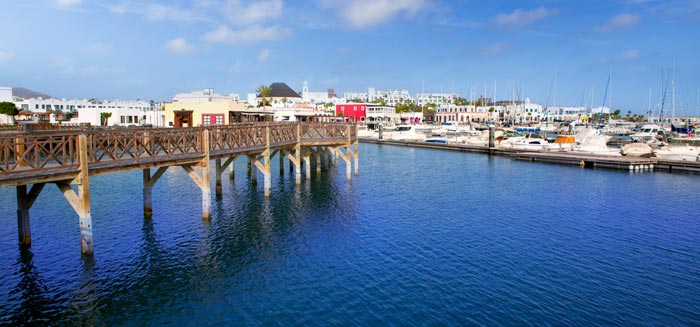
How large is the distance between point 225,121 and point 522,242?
1433 inches

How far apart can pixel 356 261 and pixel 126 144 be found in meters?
11.0

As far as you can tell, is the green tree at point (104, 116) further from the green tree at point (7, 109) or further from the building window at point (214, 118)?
the building window at point (214, 118)

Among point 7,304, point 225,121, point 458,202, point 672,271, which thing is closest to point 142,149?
point 7,304

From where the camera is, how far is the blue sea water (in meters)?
15.0

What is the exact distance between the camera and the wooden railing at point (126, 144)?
53.3ft

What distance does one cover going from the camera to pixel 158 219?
25.8 m

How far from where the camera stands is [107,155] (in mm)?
20094

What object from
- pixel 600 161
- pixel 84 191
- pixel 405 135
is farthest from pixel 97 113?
pixel 600 161

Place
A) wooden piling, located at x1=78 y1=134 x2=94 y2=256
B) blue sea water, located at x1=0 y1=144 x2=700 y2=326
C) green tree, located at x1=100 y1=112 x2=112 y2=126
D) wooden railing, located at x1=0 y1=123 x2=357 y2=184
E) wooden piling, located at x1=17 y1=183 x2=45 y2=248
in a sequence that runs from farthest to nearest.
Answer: green tree, located at x1=100 y1=112 x2=112 y2=126, wooden piling, located at x1=17 y1=183 x2=45 y2=248, wooden piling, located at x1=78 y1=134 x2=94 y2=256, wooden railing, located at x1=0 y1=123 x2=357 y2=184, blue sea water, located at x1=0 y1=144 x2=700 y2=326

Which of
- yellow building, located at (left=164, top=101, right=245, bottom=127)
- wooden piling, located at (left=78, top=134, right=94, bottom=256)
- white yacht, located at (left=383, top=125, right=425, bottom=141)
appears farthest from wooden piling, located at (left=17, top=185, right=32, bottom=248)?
white yacht, located at (left=383, top=125, right=425, bottom=141)

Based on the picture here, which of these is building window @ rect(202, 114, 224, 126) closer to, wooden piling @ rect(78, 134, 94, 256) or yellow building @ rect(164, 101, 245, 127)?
yellow building @ rect(164, 101, 245, 127)

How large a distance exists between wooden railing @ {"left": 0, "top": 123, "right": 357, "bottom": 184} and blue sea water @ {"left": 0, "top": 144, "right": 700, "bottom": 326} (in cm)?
388

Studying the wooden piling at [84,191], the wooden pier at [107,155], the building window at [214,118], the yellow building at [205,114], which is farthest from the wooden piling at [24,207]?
the building window at [214,118]

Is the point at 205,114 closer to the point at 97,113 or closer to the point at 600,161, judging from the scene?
the point at 97,113
